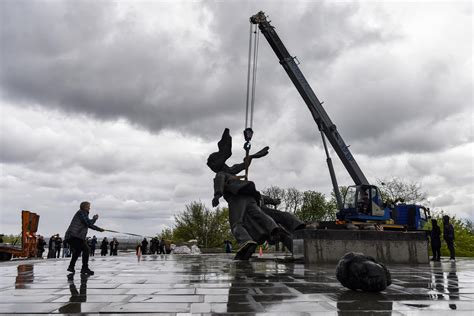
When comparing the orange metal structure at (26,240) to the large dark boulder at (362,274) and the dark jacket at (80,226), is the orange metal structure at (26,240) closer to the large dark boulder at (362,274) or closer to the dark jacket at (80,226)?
the dark jacket at (80,226)

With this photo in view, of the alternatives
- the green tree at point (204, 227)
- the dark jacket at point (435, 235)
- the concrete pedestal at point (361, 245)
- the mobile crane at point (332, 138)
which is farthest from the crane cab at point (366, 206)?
the green tree at point (204, 227)

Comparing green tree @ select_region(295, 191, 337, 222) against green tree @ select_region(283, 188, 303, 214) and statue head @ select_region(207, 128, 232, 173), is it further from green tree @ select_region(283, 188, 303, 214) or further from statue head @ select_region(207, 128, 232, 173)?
statue head @ select_region(207, 128, 232, 173)

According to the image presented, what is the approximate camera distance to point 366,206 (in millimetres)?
18516

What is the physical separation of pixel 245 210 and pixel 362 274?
30.1 ft

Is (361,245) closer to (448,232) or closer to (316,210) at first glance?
(448,232)

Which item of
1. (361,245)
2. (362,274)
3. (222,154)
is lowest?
(362,274)

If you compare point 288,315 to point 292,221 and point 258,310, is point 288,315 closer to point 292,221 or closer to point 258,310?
point 258,310

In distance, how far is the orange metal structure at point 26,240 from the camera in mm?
23750

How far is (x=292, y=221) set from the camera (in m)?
16.4

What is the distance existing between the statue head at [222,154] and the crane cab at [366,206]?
6174 mm

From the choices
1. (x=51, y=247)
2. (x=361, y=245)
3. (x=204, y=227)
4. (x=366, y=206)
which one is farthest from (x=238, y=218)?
(x=204, y=227)

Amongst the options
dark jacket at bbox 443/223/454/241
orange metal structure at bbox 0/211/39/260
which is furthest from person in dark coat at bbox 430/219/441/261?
orange metal structure at bbox 0/211/39/260

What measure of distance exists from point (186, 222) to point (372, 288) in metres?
51.0

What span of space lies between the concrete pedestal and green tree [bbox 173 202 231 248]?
39.7 metres
